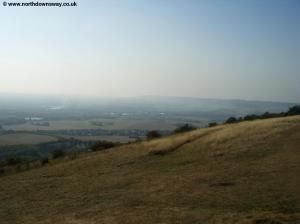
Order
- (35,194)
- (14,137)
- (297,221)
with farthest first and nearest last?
(14,137)
(35,194)
(297,221)

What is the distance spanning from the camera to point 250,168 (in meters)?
28.3

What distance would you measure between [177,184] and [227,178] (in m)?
2.93

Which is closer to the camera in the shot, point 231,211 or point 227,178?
point 231,211

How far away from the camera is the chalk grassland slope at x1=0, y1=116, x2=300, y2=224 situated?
1989 centimetres

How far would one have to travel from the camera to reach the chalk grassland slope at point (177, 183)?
65.3 feet

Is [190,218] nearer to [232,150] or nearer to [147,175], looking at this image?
[147,175]

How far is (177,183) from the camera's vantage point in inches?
1034

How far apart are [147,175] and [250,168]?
6.67 m

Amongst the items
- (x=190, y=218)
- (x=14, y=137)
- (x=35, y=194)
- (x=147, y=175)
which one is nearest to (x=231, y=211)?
(x=190, y=218)

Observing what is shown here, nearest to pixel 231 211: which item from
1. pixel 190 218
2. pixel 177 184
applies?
pixel 190 218

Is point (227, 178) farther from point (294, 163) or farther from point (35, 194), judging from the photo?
point (35, 194)

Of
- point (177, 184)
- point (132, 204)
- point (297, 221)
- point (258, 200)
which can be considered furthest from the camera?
point (177, 184)

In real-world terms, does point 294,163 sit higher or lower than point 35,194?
higher

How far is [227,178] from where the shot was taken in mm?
26250
